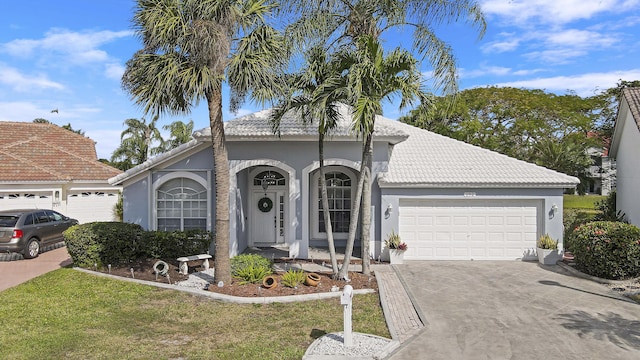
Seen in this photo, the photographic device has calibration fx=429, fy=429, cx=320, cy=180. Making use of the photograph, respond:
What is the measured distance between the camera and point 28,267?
44.3 ft

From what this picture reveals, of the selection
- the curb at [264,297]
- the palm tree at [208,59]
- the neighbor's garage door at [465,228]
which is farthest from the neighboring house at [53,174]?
the neighbor's garage door at [465,228]

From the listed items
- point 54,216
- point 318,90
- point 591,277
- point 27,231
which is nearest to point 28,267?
point 27,231

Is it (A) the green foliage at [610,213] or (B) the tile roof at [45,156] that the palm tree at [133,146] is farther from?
(A) the green foliage at [610,213]

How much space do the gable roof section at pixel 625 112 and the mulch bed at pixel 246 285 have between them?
32.9ft

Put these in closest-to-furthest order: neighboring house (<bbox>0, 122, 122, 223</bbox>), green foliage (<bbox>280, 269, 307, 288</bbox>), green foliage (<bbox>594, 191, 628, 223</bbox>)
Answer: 1. green foliage (<bbox>280, 269, 307, 288</bbox>)
2. green foliage (<bbox>594, 191, 628, 223</bbox>)
3. neighboring house (<bbox>0, 122, 122, 223</bbox>)

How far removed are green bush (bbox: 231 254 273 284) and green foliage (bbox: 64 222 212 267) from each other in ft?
9.36

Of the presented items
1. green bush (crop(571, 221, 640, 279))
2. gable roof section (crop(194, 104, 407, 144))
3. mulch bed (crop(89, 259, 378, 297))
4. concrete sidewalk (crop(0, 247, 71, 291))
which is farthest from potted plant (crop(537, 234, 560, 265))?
concrete sidewalk (crop(0, 247, 71, 291))

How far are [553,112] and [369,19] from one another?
95.6 ft

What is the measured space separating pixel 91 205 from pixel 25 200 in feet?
9.72

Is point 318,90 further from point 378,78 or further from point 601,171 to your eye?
point 601,171

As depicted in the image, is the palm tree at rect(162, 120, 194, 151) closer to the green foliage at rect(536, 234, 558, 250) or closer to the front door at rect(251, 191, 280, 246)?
the front door at rect(251, 191, 280, 246)

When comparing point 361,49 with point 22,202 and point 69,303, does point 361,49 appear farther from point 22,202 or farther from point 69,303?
point 22,202

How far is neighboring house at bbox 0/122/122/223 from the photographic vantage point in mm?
18750

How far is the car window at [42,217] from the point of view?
15.6m
